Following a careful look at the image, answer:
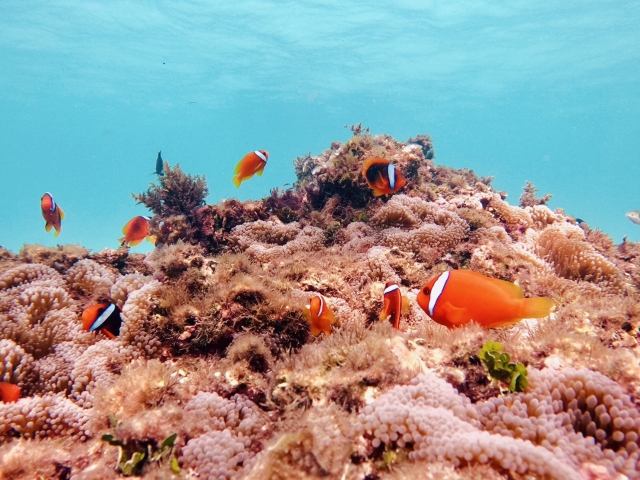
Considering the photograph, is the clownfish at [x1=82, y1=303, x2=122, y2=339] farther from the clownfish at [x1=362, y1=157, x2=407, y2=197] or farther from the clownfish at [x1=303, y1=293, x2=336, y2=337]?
the clownfish at [x1=362, y1=157, x2=407, y2=197]

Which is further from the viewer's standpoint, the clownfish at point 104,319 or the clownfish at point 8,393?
the clownfish at point 104,319

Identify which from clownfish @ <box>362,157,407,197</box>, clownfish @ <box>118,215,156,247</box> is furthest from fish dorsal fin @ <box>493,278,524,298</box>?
clownfish @ <box>118,215,156,247</box>

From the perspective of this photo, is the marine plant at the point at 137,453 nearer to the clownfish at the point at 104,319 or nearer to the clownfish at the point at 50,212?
the clownfish at the point at 104,319

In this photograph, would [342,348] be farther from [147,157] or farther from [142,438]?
[147,157]

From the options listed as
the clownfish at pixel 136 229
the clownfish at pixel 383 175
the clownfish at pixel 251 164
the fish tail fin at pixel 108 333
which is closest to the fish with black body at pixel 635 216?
the clownfish at pixel 383 175

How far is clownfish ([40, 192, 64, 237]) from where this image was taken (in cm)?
679

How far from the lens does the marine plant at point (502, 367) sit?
2061mm

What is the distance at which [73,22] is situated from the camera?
1388 inches

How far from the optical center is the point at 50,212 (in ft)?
22.4

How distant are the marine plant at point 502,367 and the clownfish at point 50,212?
26.1 feet

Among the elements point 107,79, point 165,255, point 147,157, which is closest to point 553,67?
point 165,255

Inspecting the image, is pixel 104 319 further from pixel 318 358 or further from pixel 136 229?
pixel 136 229

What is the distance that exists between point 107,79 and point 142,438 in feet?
211

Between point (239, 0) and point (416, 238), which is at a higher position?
point (239, 0)
